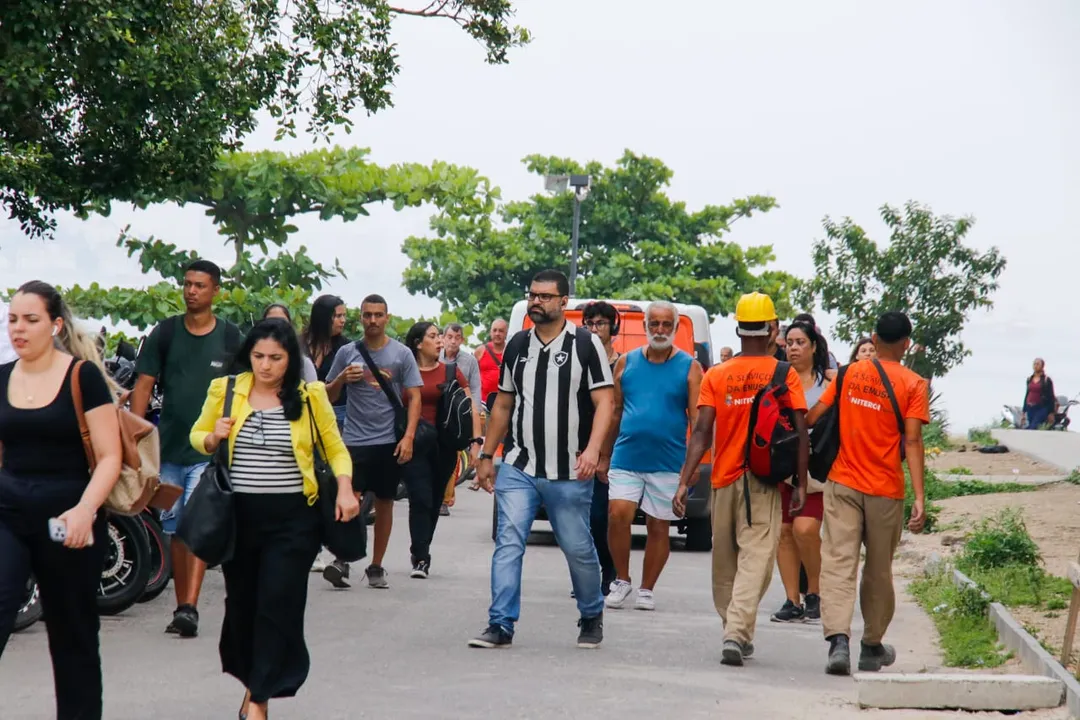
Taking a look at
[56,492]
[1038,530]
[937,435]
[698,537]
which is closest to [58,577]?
[56,492]

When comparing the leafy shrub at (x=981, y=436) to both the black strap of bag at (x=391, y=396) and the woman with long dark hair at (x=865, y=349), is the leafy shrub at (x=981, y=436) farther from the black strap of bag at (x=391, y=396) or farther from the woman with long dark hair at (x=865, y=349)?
the black strap of bag at (x=391, y=396)

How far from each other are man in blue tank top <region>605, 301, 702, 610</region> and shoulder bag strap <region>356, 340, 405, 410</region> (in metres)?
1.64

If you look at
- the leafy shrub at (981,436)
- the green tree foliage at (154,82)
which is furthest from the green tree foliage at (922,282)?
the green tree foliage at (154,82)

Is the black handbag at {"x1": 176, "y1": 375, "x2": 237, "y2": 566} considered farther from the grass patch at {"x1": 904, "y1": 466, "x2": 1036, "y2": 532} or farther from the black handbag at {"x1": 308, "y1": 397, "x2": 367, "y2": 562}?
the grass patch at {"x1": 904, "y1": 466, "x2": 1036, "y2": 532}

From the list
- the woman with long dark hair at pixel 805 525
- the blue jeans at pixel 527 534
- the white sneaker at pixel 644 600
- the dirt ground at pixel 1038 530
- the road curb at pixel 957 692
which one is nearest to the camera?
the road curb at pixel 957 692

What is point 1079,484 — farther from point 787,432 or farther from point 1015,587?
point 787,432

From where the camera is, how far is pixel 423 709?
7.24m

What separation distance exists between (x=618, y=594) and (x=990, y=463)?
19356 mm

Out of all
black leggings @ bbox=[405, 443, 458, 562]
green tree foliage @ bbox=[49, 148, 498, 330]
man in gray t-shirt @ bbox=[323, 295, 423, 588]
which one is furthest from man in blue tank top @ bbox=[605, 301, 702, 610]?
green tree foliage @ bbox=[49, 148, 498, 330]

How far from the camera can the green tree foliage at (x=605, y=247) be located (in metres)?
64.2

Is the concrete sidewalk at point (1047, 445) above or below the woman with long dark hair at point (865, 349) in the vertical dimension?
below

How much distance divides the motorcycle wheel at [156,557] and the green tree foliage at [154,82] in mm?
4859

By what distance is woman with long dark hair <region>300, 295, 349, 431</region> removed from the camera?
11.9 metres

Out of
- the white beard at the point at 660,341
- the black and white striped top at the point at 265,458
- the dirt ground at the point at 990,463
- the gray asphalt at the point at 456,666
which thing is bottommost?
the gray asphalt at the point at 456,666
